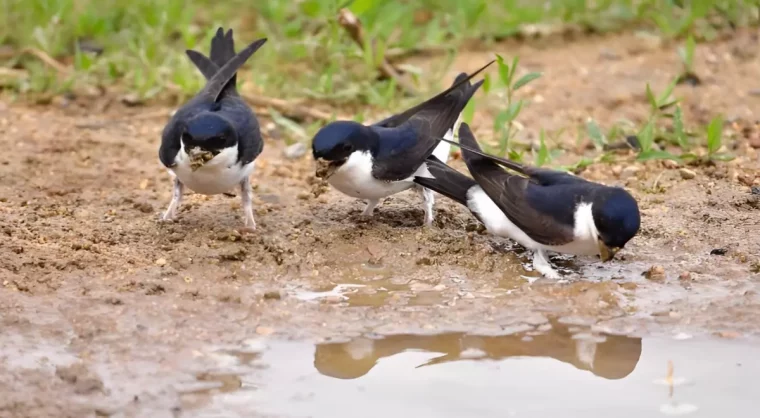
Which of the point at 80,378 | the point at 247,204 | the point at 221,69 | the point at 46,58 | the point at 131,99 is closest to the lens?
the point at 80,378

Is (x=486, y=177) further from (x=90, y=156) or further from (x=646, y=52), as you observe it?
(x=646, y=52)

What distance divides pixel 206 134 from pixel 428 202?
126 cm

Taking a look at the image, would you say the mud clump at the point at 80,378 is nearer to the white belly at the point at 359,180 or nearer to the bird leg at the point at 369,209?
the white belly at the point at 359,180

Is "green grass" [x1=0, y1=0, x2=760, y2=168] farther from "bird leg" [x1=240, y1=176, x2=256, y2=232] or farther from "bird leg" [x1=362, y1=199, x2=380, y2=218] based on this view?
"bird leg" [x1=240, y1=176, x2=256, y2=232]

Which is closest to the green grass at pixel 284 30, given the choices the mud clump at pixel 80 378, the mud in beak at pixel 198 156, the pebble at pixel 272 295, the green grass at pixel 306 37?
the green grass at pixel 306 37

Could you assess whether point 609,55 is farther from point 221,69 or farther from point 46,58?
point 46,58

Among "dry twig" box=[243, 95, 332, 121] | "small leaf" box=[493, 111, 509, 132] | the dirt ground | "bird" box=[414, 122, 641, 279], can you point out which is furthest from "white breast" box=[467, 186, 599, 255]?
"dry twig" box=[243, 95, 332, 121]

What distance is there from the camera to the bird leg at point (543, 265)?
16.4 ft

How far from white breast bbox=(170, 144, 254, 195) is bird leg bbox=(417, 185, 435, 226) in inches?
37.1

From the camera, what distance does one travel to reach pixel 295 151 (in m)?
6.81

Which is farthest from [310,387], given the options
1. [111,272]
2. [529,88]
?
[529,88]

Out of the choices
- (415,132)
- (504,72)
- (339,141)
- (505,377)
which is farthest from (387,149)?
(505,377)

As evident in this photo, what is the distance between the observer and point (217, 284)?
4750mm

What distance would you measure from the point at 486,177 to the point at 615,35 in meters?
4.10
